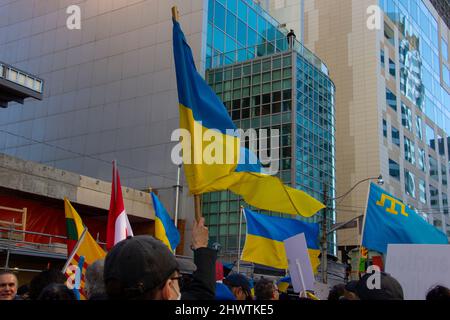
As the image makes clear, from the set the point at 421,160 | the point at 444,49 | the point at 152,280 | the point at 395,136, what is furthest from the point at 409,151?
the point at 152,280

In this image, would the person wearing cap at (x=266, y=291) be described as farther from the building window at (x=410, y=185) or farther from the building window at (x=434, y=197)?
the building window at (x=434, y=197)

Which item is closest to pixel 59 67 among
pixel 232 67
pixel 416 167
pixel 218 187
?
Answer: pixel 232 67

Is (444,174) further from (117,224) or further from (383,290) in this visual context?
(383,290)

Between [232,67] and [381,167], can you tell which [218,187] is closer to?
[232,67]

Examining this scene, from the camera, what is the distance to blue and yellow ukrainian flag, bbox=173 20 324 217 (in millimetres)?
6781

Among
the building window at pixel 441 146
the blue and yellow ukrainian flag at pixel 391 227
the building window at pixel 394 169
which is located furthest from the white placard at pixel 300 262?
the building window at pixel 441 146

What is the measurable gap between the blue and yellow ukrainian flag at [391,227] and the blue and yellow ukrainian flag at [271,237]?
2.98 m

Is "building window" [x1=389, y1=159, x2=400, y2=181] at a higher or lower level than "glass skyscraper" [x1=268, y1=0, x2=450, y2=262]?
lower

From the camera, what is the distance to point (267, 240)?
466 inches

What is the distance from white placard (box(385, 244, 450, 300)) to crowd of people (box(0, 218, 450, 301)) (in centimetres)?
143

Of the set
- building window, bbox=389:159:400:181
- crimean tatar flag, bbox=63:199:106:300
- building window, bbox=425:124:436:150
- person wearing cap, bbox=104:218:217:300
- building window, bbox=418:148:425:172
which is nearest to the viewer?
person wearing cap, bbox=104:218:217:300

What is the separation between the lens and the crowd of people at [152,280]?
2.26 m

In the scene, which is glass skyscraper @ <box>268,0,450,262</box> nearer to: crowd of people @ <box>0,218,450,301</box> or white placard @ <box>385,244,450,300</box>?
white placard @ <box>385,244,450,300</box>

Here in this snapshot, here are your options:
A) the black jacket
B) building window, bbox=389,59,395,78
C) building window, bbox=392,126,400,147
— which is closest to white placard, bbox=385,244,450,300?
the black jacket
